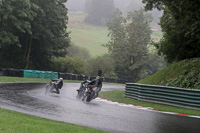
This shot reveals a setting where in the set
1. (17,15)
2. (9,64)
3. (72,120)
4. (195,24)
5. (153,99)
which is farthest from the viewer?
(9,64)

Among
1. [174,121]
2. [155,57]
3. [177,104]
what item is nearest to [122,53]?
[155,57]

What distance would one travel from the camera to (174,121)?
433 inches

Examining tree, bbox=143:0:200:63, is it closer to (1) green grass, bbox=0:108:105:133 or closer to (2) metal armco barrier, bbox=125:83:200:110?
(2) metal armco barrier, bbox=125:83:200:110

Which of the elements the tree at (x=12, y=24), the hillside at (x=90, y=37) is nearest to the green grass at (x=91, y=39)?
the hillside at (x=90, y=37)

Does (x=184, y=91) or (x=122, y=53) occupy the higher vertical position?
(x=122, y=53)

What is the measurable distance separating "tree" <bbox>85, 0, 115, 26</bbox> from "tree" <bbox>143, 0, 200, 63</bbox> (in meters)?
158

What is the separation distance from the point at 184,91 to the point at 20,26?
124 feet

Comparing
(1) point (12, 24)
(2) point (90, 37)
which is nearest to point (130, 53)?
(1) point (12, 24)

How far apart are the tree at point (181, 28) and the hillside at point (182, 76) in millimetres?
2216

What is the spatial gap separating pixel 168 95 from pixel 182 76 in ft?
14.6

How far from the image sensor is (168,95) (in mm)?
16609

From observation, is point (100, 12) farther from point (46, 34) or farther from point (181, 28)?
point (181, 28)

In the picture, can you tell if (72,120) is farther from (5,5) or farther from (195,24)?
(5,5)

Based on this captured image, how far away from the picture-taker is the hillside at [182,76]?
19087mm
